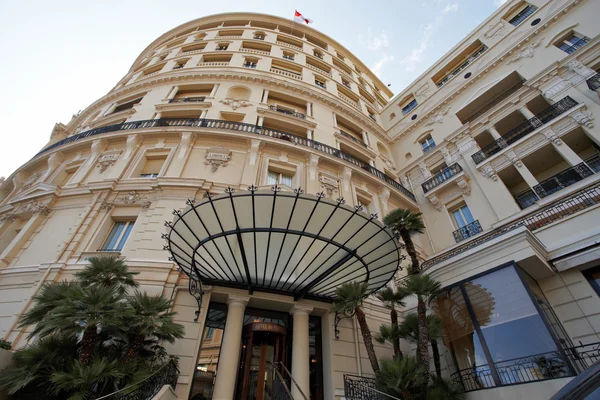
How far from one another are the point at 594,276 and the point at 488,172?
5949 mm

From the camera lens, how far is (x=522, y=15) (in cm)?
1697

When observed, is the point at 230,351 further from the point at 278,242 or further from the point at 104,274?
the point at 104,274

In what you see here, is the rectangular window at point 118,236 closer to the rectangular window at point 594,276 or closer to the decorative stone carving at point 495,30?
the rectangular window at point 594,276

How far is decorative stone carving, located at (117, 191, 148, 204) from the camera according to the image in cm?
1031

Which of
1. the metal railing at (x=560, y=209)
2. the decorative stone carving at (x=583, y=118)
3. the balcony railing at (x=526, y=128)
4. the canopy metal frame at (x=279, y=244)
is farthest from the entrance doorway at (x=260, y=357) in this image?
the decorative stone carving at (x=583, y=118)

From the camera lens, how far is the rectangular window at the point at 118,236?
31.2 ft

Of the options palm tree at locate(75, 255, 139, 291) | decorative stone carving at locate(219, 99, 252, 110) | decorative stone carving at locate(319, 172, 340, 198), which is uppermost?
decorative stone carving at locate(219, 99, 252, 110)

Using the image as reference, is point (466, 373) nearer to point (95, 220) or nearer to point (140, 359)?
point (140, 359)

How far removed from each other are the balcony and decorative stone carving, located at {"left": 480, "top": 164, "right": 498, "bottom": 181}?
211 centimetres

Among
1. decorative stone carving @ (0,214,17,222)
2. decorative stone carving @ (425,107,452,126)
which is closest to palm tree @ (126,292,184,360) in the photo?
decorative stone carving @ (0,214,17,222)

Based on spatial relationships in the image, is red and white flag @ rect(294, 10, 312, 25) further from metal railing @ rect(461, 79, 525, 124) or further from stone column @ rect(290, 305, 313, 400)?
stone column @ rect(290, 305, 313, 400)

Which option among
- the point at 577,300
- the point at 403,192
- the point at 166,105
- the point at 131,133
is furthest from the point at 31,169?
the point at 577,300

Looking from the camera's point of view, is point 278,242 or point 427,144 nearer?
point 278,242

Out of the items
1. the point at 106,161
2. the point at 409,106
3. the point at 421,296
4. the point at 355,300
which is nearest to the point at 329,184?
the point at 355,300
